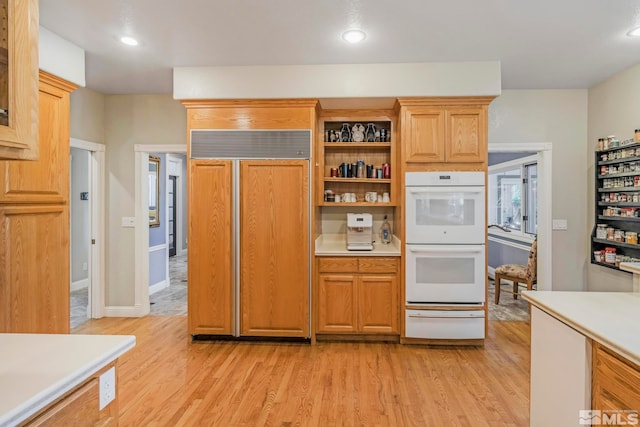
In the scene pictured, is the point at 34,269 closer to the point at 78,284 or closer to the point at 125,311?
the point at 125,311

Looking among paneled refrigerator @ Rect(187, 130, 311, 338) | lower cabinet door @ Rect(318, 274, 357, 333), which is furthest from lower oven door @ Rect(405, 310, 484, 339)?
paneled refrigerator @ Rect(187, 130, 311, 338)

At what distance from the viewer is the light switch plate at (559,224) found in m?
4.05

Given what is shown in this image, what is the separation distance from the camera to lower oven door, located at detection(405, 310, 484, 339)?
3430mm

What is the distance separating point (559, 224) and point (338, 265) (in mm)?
2457

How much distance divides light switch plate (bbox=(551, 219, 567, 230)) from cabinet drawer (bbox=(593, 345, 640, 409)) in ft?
9.87

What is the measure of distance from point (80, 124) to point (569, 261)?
5363mm

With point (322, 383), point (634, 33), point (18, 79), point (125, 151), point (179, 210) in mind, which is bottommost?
point (322, 383)

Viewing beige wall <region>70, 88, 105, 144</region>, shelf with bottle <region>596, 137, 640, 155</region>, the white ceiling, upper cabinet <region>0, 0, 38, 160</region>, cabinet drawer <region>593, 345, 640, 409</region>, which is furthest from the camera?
beige wall <region>70, 88, 105, 144</region>

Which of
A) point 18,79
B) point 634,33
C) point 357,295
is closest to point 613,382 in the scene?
point 18,79

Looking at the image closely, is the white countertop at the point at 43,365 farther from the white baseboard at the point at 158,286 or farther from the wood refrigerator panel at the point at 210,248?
the white baseboard at the point at 158,286

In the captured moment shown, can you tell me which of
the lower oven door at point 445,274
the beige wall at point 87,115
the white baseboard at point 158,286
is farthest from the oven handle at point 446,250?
the white baseboard at point 158,286

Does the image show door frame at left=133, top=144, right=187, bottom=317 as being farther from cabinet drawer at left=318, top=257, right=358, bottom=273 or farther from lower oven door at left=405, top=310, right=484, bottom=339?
lower oven door at left=405, top=310, right=484, bottom=339

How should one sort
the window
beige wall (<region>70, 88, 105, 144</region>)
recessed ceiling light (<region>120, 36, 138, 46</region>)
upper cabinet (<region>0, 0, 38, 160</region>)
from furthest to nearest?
the window → beige wall (<region>70, 88, 105, 144</region>) → recessed ceiling light (<region>120, 36, 138, 46</region>) → upper cabinet (<region>0, 0, 38, 160</region>)

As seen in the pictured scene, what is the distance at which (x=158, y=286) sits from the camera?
18.6ft
